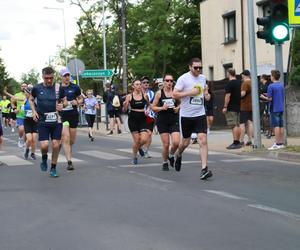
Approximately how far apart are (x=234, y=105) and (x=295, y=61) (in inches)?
189

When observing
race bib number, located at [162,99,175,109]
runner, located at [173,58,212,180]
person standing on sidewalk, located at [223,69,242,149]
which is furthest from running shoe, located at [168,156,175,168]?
person standing on sidewalk, located at [223,69,242,149]

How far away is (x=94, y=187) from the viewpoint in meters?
9.54

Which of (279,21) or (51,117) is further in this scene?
(279,21)

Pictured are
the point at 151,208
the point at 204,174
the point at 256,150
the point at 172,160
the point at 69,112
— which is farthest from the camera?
the point at 256,150

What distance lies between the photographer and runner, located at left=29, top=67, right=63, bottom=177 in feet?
35.8

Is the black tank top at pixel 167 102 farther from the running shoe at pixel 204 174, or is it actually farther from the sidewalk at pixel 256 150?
the sidewalk at pixel 256 150

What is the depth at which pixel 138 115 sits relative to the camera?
12.7 m

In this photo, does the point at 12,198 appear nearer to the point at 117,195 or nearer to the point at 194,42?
the point at 117,195

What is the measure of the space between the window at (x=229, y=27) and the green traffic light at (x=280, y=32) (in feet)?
65.1

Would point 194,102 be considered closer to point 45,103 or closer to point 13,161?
point 45,103

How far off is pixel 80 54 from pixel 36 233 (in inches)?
2439

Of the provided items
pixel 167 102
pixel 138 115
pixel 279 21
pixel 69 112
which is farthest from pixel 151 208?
pixel 279 21

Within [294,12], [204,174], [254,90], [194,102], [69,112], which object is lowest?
[204,174]

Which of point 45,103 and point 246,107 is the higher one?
point 45,103
